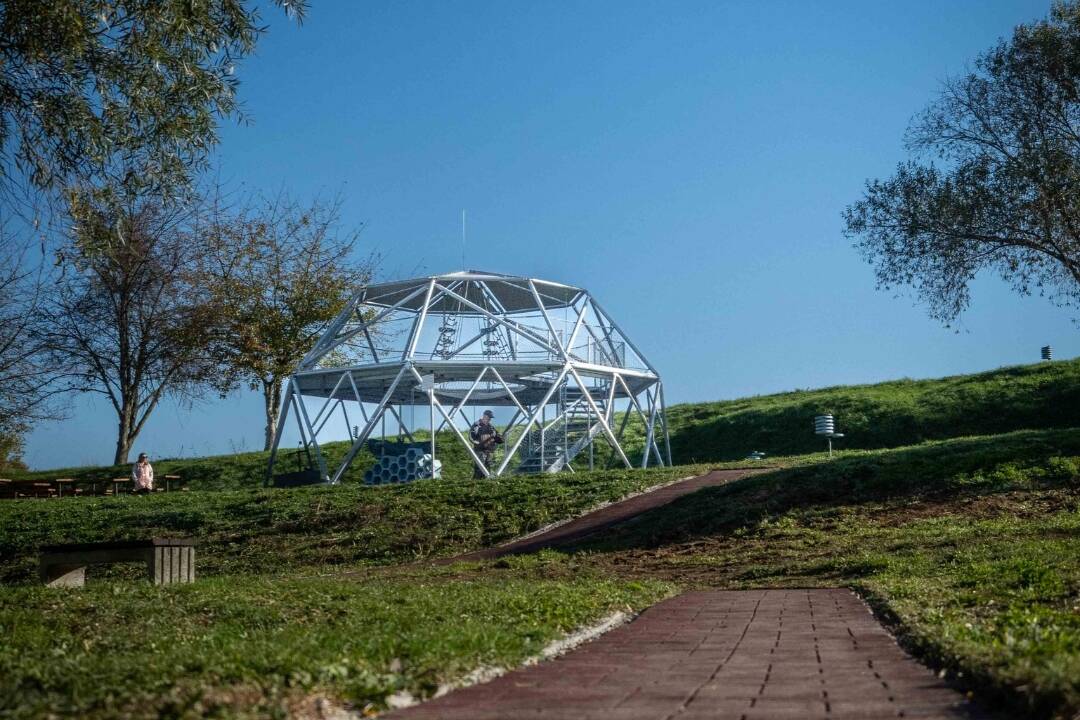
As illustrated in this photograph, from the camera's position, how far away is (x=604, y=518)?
74.5ft

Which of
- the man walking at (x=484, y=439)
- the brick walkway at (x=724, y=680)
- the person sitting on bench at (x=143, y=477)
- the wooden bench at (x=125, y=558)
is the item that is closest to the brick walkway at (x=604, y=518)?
the wooden bench at (x=125, y=558)

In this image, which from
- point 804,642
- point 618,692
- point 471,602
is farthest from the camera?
point 471,602

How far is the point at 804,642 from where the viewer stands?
27.9 feet

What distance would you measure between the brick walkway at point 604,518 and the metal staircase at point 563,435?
716cm

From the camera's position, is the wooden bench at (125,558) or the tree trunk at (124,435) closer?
the wooden bench at (125,558)

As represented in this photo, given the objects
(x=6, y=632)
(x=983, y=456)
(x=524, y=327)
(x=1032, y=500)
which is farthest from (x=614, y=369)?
(x=6, y=632)

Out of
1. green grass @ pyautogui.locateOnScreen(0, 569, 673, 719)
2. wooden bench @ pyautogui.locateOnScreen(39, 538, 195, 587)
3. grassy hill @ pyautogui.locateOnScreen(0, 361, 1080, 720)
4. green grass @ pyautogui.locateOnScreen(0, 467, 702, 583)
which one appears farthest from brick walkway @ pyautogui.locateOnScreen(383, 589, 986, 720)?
green grass @ pyautogui.locateOnScreen(0, 467, 702, 583)

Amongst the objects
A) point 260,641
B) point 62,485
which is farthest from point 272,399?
point 260,641

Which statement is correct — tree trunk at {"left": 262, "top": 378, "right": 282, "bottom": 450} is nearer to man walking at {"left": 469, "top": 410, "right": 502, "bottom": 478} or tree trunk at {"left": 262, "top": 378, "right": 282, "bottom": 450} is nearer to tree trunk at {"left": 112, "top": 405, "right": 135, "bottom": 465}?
tree trunk at {"left": 112, "top": 405, "right": 135, "bottom": 465}

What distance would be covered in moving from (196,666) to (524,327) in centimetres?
2843

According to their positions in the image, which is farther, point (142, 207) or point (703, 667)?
point (142, 207)

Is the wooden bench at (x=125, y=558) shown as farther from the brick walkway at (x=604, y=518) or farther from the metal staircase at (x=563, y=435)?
the metal staircase at (x=563, y=435)

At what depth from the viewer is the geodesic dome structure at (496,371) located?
32969mm

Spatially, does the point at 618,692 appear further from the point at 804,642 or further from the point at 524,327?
the point at 524,327
